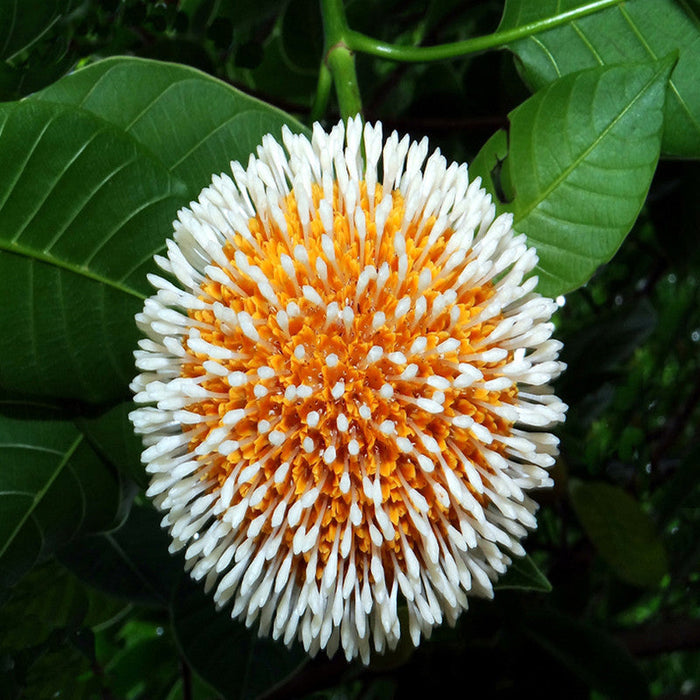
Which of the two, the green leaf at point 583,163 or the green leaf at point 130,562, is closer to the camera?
the green leaf at point 583,163

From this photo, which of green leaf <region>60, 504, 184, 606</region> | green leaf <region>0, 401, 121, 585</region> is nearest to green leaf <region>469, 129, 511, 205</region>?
green leaf <region>0, 401, 121, 585</region>

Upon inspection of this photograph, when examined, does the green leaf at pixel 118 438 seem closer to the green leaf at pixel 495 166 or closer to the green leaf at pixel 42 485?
the green leaf at pixel 42 485

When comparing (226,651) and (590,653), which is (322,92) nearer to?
(226,651)

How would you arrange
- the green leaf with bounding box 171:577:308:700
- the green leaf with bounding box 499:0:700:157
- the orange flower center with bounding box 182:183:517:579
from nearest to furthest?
the orange flower center with bounding box 182:183:517:579 < the green leaf with bounding box 499:0:700:157 < the green leaf with bounding box 171:577:308:700

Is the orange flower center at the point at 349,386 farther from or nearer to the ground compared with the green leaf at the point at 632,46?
nearer to the ground

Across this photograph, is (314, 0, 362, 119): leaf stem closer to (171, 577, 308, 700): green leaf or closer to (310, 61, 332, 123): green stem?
(310, 61, 332, 123): green stem

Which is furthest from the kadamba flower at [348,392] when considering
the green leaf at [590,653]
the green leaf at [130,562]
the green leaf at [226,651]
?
the green leaf at [590,653]
